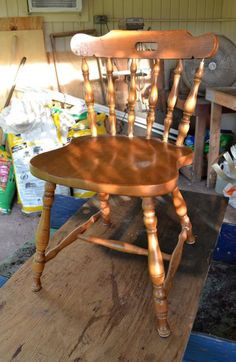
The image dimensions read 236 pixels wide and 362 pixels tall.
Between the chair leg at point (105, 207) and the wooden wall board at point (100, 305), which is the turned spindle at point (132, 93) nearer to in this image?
the chair leg at point (105, 207)

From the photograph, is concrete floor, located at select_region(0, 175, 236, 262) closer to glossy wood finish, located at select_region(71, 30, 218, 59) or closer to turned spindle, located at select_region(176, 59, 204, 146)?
turned spindle, located at select_region(176, 59, 204, 146)

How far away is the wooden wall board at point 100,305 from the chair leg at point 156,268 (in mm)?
53

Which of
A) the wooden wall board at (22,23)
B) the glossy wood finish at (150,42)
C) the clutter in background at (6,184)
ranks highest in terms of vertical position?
the wooden wall board at (22,23)

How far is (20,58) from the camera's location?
9.12ft

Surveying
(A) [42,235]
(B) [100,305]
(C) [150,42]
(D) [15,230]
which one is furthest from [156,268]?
(D) [15,230]

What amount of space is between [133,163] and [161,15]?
2.49 m

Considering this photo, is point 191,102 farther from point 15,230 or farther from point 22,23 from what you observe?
point 22,23

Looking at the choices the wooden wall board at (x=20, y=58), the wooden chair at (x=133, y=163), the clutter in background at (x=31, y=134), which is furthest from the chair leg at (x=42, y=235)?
the wooden wall board at (x=20, y=58)

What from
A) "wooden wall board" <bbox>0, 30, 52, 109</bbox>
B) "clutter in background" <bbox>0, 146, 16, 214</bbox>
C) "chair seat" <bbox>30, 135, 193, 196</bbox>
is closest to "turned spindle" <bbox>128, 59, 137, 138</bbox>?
"chair seat" <bbox>30, 135, 193, 196</bbox>

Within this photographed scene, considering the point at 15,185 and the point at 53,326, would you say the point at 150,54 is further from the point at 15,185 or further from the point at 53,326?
the point at 15,185

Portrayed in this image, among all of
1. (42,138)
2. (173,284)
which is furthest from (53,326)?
(42,138)

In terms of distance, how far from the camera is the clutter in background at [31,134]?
93.9 inches

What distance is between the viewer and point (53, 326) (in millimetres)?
1034

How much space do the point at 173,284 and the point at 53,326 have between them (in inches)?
16.1
